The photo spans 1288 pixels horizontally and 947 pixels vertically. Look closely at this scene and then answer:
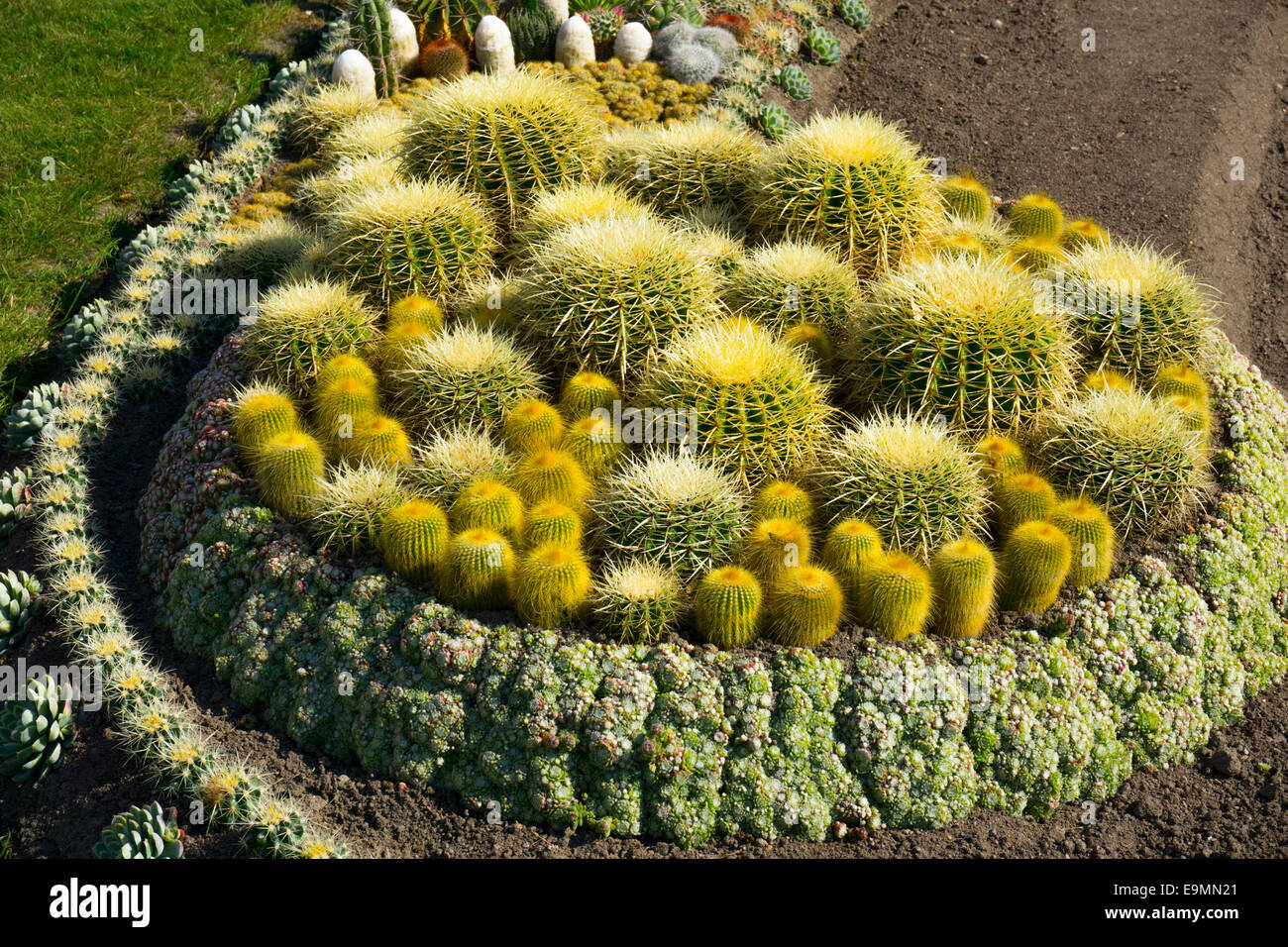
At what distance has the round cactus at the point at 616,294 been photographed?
5785mm

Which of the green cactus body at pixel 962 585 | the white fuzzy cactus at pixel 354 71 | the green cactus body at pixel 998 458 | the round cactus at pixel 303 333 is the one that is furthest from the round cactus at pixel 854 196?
the white fuzzy cactus at pixel 354 71

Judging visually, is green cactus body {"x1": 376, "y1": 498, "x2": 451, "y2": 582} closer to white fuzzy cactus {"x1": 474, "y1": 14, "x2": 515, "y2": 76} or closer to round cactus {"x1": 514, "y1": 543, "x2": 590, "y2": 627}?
round cactus {"x1": 514, "y1": 543, "x2": 590, "y2": 627}

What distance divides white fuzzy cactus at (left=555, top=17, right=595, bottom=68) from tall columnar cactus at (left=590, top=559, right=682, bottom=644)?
679 cm

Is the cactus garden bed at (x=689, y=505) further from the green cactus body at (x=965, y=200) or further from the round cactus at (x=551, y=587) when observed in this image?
the green cactus body at (x=965, y=200)

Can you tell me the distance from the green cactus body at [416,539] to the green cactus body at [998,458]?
2576mm

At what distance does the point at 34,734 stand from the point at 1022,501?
14.9ft

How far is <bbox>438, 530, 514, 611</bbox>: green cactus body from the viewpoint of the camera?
5.03m

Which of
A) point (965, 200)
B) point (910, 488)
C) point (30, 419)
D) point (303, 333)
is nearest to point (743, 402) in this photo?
point (910, 488)

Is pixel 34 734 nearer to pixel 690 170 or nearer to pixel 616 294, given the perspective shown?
pixel 616 294

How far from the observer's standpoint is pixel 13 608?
5.74 m

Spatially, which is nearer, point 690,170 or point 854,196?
point 854,196

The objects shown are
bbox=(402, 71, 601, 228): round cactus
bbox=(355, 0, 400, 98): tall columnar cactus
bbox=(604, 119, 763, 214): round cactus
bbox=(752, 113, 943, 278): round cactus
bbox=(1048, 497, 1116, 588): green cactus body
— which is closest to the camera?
bbox=(1048, 497, 1116, 588): green cactus body

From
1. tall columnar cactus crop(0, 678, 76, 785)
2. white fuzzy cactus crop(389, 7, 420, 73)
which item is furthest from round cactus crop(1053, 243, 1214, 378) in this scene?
white fuzzy cactus crop(389, 7, 420, 73)
